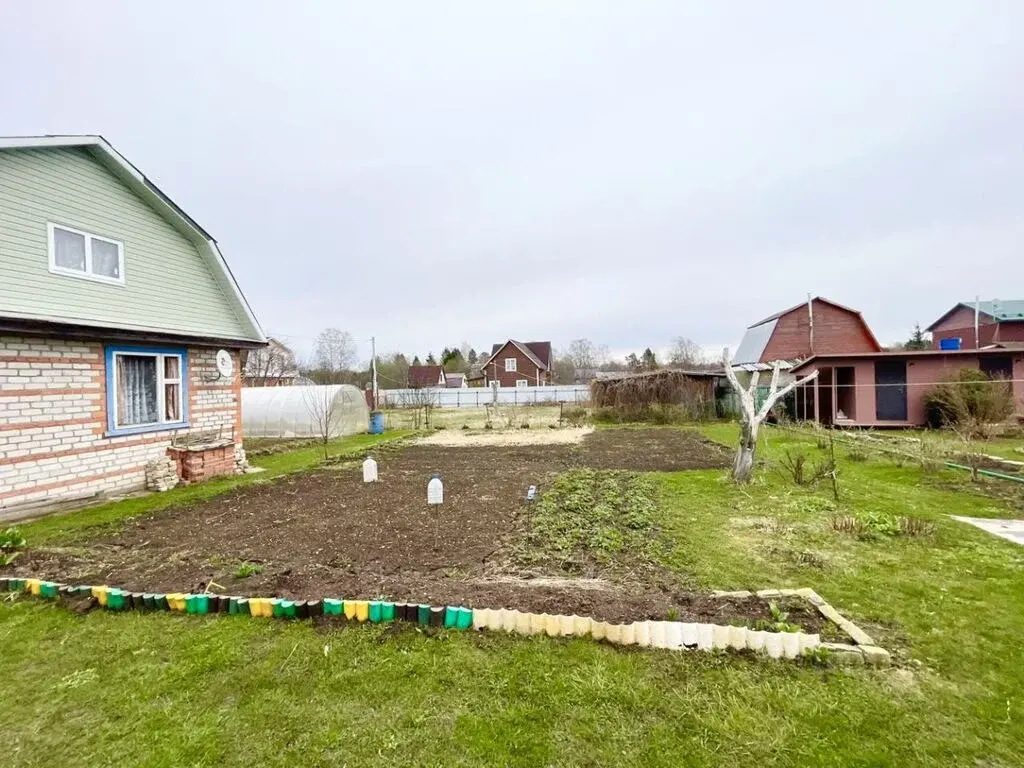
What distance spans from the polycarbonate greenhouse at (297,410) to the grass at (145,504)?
4.24 metres

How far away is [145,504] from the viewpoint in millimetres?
7637

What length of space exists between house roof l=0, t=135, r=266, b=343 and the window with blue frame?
6.41 feet

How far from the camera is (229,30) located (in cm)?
944

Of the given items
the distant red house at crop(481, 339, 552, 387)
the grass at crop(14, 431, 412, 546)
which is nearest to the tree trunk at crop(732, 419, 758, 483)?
the grass at crop(14, 431, 412, 546)

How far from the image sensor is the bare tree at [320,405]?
17036 mm

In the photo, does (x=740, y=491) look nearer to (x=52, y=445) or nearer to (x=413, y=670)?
(x=413, y=670)

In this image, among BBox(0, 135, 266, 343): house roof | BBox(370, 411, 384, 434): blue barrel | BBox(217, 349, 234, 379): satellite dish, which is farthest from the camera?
BBox(370, 411, 384, 434): blue barrel

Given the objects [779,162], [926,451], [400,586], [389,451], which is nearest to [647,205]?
[779,162]

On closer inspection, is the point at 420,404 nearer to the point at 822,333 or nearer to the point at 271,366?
the point at 271,366

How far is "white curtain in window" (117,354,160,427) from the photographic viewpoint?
28.0 feet

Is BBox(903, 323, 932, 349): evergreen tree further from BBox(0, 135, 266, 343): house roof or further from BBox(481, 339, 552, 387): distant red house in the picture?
BBox(0, 135, 266, 343): house roof

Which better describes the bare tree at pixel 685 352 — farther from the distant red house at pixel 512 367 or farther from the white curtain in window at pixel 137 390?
the white curtain in window at pixel 137 390

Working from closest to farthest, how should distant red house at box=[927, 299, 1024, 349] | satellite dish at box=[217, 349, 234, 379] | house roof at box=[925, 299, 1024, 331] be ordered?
1. satellite dish at box=[217, 349, 234, 379]
2. distant red house at box=[927, 299, 1024, 349]
3. house roof at box=[925, 299, 1024, 331]

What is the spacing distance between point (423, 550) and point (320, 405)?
13.5 meters
